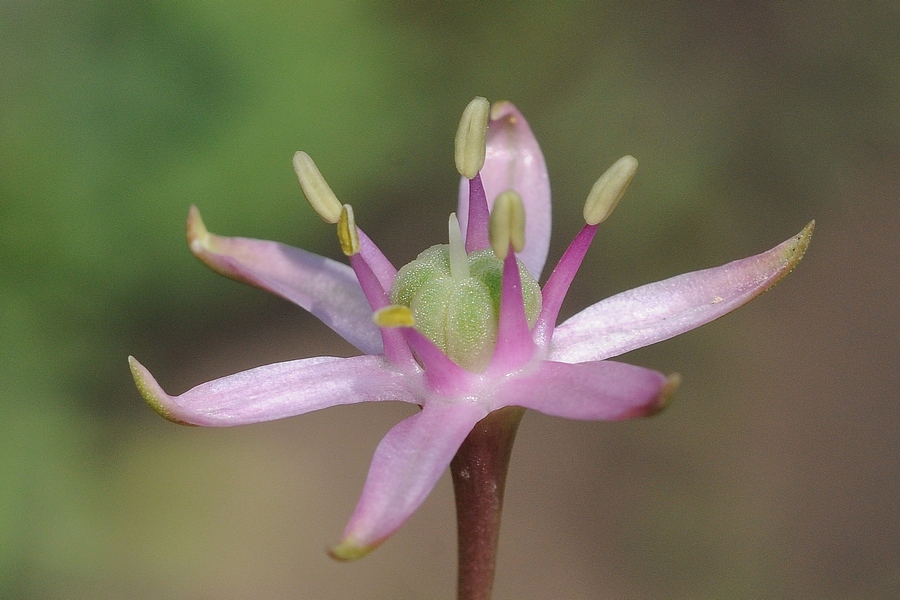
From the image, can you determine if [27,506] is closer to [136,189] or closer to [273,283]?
[136,189]

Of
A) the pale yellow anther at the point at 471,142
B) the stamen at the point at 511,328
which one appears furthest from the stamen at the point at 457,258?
the pale yellow anther at the point at 471,142

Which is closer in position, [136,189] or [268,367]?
[268,367]

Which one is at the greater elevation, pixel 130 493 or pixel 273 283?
pixel 130 493

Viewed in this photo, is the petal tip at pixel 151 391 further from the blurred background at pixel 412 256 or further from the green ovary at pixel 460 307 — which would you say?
the blurred background at pixel 412 256

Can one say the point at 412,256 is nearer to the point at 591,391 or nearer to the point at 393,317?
the point at 393,317

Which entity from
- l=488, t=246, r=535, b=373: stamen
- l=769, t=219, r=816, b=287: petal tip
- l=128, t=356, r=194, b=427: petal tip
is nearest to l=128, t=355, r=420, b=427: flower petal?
l=128, t=356, r=194, b=427: petal tip

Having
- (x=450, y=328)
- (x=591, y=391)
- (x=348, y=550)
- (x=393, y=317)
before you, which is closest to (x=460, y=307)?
(x=450, y=328)

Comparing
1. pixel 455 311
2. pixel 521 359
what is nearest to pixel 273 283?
pixel 455 311
